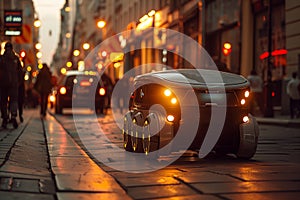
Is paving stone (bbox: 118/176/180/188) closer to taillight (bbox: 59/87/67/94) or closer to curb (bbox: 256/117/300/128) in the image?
curb (bbox: 256/117/300/128)

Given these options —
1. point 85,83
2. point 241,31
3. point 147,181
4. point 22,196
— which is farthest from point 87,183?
point 241,31

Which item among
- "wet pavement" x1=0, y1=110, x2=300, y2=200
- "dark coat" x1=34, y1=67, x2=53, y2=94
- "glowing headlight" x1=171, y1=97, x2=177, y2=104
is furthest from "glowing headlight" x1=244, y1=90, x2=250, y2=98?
"dark coat" x1=34, y1=67, x2=53, y2=94

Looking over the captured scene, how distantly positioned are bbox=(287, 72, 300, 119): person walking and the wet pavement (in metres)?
13.5

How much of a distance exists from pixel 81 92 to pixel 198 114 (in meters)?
19.5

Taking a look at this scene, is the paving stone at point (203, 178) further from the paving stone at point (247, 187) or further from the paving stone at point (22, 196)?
the paving stone at point (22, 196)

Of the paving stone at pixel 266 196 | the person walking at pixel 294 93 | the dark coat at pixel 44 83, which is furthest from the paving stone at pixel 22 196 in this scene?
the dark coat at pixel 44 83

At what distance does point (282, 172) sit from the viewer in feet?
25.2

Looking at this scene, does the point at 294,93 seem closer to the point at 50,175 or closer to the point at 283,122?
the point at 283,122

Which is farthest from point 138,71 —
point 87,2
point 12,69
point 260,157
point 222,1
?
point 87,2

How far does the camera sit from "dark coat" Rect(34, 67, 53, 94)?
953 inches

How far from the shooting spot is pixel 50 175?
24.0 ft

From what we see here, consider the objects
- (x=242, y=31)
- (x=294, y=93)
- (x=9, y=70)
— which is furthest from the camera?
(x=242, y=31)

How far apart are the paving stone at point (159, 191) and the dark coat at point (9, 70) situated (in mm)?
8202

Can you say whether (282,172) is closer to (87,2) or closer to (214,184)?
(214,184)
